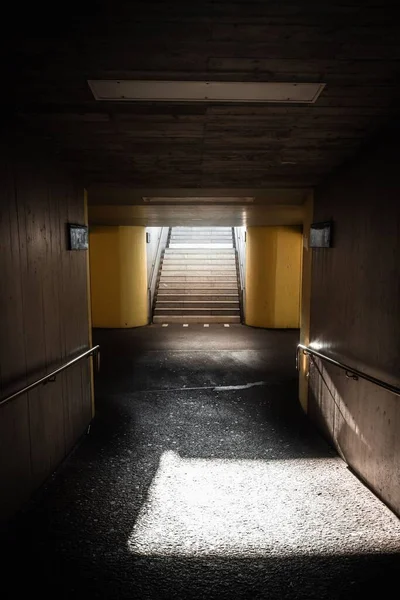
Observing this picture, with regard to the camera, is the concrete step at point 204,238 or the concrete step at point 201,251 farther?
the concrete step at point 204,238

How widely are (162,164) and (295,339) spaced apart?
22.8 feet

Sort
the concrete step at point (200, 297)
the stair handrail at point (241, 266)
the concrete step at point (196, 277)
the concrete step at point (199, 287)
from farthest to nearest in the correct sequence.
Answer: the concrete step at point (196, 277), the concrete step at point (199, 287), the concrete step at point (200, 297), the stair handrail at point (241, 266)

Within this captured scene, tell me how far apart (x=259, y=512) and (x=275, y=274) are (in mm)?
8350

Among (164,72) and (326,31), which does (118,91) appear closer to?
(164,72)

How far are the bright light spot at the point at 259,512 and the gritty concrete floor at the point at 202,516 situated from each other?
0.01m

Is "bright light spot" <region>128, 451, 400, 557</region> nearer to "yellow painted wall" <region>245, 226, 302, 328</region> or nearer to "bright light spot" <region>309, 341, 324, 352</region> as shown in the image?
"bright light spot" <region>309, 341, 324, 352</region>

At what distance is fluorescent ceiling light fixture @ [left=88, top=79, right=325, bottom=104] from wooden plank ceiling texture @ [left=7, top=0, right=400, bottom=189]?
0.22 ft

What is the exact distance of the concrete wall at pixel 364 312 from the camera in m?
3.20

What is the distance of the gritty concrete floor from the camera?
2553mm

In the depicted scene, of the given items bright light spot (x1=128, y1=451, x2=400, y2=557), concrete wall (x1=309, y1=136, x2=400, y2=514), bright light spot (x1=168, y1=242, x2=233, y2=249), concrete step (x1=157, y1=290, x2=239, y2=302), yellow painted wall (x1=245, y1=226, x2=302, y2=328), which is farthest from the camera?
bright light spot (x1=168, y1=242, x2=233, y2=249)

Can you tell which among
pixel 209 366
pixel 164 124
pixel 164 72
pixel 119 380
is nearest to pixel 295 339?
pixel 209 366

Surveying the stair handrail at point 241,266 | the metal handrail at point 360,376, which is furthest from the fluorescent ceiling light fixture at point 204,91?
the stair handrail at point 241,266

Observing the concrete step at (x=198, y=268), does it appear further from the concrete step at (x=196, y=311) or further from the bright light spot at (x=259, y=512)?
the bright light spot at (x=259, y=512)

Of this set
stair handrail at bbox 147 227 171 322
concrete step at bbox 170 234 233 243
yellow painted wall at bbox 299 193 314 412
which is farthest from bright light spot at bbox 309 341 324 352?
concrete step at bbox 170 234 233 243
